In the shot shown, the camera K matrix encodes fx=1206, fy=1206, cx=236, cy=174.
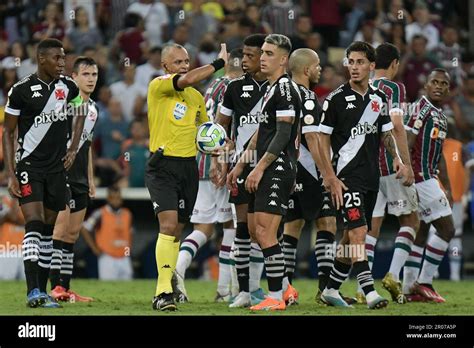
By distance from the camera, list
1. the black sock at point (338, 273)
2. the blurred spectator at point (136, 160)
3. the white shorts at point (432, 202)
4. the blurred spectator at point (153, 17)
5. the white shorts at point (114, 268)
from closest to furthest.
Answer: the black sock at point (338, 273) < the white shorts at point (432, 202) < the white shorts at point (114, 268) < the blurred spectator at point (136, 160) < the blurred spectator at point (153, 17)

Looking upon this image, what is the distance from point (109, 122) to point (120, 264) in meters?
2.47

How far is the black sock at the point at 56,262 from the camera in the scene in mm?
13359

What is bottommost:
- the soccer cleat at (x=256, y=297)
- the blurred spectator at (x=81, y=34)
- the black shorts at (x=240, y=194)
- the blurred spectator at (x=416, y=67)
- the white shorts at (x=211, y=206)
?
the soccer cleat at (x=256, y=297)

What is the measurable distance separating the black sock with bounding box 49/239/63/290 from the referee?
2052 millimetres

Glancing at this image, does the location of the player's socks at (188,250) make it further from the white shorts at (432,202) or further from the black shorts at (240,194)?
the white shorts at (432,202)

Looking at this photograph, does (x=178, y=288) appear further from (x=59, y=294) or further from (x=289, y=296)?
(x=289, y=296)

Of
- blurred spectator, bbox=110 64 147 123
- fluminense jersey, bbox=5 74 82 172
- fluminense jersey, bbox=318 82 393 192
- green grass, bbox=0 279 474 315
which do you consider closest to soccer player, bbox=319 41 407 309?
fluminense jersey, bbox=318 82 393 192

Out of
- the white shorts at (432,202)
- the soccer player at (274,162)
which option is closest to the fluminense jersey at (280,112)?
the soccer player at (274,162)

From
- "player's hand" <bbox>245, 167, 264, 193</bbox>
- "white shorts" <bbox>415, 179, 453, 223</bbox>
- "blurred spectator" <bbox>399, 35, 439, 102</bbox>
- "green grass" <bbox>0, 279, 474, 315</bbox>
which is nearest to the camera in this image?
"player's hand" <bbox>245, 167, 264, 193</bbox>

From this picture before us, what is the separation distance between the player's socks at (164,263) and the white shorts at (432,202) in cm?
322

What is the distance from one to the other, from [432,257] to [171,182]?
348cm

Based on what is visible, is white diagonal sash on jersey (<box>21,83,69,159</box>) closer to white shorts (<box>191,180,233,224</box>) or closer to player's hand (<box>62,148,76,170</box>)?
player's hand (<box>62,148,76,170</box>)

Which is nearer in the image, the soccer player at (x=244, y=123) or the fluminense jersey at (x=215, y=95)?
the soccer player at (x=244, y=123)

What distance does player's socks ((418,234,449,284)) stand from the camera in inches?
528
